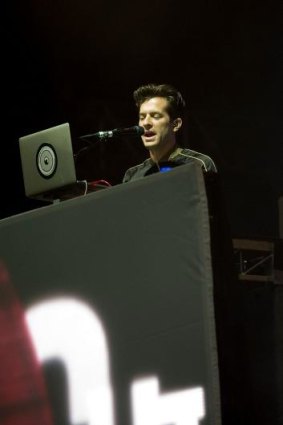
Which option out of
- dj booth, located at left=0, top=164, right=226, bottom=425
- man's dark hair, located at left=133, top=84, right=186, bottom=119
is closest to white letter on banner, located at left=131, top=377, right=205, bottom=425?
dj booth, located at left=0, top=164, right=226, bottom=425

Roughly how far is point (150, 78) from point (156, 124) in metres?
2.52

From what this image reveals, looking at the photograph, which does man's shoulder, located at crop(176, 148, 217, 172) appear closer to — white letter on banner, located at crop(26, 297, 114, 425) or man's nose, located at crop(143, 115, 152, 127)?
man's nose, located at crop(143, 115, 152, 127)

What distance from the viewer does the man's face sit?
261cm

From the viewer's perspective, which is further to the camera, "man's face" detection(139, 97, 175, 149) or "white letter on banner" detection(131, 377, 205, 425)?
"man's face" detection(139, 97, 175, 149)

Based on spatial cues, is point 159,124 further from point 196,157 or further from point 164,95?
point 196,157

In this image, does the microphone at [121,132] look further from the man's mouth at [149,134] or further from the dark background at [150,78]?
the dark background at [150,78]

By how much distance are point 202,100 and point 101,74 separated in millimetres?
778

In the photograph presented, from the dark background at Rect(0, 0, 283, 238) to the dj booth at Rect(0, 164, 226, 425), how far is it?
9.33 ft

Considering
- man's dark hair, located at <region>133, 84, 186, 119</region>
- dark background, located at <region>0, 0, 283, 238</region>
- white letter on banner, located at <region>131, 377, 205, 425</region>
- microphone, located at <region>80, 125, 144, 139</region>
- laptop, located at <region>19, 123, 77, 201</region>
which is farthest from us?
dark background, located at <region>0, 0, 283, 238</region>

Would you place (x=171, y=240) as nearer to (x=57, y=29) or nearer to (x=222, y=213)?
(x=222, y=213)

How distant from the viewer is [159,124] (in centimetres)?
266

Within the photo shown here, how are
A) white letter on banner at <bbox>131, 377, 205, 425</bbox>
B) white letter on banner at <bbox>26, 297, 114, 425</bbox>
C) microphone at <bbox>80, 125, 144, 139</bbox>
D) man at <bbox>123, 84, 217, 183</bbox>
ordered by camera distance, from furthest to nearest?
man at <bbox>123, 84, 217, 183</bbox>, microphone at <bbox>80, 125, 144, 139</bbox>, white letter on banner at <bbox>26, 297, 114, 425</bbox>, white letter on banner at <bbox>131, 377, 205, 425</bbox>

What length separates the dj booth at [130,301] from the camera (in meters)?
1.51

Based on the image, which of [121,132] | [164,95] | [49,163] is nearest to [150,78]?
[164,95]
